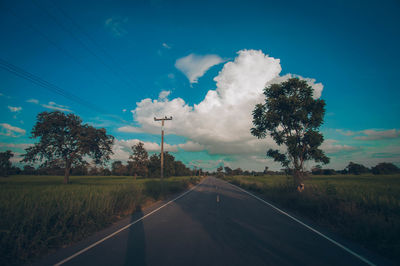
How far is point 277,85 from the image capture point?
14352mm

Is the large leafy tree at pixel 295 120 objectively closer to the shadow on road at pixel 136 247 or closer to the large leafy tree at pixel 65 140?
the shadow on road at pixel 136 247

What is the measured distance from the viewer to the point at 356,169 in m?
67.2

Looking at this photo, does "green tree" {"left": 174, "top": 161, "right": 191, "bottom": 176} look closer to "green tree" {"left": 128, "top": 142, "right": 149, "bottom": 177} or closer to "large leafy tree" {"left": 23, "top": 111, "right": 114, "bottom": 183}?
"green tree" {"left": 128, "top": 142, "right": 149, "bottom": 177}

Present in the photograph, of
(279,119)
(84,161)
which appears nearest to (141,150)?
(84,161)

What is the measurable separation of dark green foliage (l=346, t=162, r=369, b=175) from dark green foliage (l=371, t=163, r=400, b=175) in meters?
→ 6.38

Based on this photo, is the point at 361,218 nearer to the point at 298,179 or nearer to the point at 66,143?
the point at 298,179

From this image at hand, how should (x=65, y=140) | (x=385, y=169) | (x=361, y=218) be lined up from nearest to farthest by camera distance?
(x=361, y=218) < (x=65, y=140) < (x=385, y=169)

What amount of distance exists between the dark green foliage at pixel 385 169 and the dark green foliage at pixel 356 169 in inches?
251

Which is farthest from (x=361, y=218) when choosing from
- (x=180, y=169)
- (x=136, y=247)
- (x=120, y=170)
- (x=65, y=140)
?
(x=180, y=169)

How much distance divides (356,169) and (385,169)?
32.7 feet

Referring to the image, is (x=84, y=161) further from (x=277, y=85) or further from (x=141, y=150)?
(x=141, y=150)

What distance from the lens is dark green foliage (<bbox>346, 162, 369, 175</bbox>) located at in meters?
66.6

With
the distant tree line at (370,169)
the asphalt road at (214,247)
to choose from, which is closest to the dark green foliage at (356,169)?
the distant tree line at (370,169)

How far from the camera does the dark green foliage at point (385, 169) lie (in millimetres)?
56219
